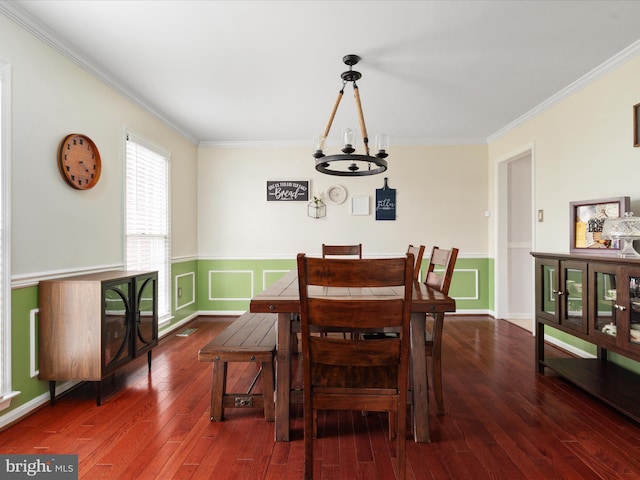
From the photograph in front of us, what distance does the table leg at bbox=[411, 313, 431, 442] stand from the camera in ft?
6.26

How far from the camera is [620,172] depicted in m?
2.76

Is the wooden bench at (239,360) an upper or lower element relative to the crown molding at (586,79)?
lower

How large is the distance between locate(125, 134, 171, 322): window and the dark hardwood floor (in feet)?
4.27

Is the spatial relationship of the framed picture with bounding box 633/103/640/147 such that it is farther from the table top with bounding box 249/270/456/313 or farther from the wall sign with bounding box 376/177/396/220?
the wall sign with bounding box 376/177/396/220

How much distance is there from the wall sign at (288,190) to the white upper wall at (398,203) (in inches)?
2.5

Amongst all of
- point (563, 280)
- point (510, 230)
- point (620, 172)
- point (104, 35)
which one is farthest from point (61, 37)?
point (510, 230)

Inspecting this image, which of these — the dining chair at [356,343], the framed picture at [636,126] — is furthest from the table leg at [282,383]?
the framed picture at [636,126]

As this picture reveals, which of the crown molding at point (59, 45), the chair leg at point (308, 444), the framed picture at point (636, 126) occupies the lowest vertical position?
the chair leg at point (308, 444)

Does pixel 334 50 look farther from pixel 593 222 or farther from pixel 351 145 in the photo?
pixel 593 222

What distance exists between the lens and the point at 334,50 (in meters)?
2.60

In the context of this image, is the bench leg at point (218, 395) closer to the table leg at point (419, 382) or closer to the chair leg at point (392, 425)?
the chair leg at point (392, 425)

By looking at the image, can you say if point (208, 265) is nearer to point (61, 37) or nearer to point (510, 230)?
point (61, 37)

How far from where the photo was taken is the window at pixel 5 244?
6.69 feet

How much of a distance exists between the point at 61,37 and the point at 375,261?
9.14 ft
